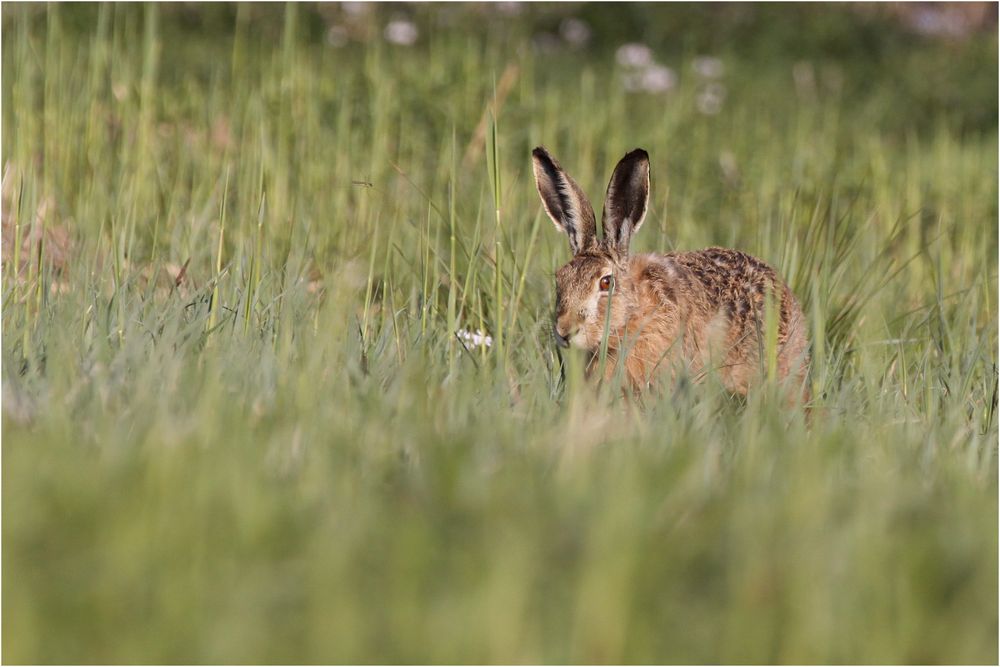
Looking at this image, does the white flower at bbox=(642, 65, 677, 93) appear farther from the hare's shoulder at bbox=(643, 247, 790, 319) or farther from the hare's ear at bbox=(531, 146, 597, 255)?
the hare's ear at bbox=(531, 146, 597, 255)

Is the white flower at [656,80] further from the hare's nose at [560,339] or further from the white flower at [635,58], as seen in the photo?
the hare's nose at [560,339]

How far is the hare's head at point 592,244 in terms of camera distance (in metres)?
3.71

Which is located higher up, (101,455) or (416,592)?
(101,455)

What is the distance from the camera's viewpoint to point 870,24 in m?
14.5

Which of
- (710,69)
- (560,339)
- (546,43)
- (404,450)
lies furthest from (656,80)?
(404,450)

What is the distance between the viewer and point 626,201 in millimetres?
3934

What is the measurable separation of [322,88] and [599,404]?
4.23 m

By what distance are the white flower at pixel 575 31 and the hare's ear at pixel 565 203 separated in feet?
23.7

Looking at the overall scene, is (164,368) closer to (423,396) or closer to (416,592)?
(423,396)

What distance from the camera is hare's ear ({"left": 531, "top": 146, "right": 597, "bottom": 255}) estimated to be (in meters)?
3.91

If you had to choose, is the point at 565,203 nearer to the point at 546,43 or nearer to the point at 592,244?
the point at 592,244

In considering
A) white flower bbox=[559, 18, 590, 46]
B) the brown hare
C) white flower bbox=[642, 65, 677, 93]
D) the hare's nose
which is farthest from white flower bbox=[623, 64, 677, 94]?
the hare's nose

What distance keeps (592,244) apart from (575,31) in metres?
7.78

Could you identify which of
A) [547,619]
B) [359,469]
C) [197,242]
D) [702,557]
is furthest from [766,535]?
[197,242]
